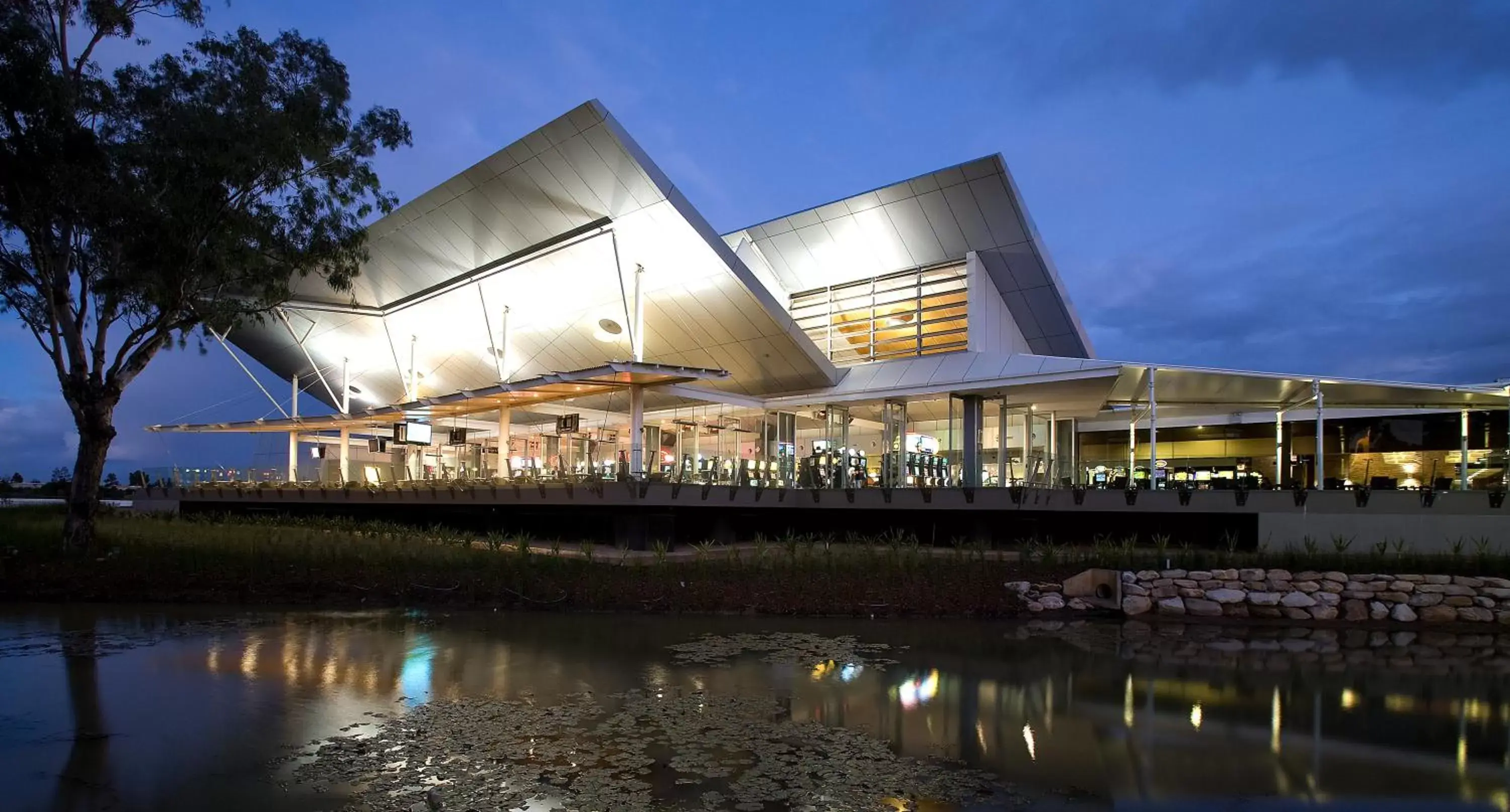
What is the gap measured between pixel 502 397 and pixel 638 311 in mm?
6358

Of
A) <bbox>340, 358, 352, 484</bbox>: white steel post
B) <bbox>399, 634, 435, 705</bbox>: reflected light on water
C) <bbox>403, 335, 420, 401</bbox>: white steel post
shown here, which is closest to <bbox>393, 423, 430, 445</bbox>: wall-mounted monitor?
<bbox>340, 358, 352, 484</bbox>: white steel post

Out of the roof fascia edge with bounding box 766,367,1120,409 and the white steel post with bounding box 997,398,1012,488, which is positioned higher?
the roof fascia edge with bounding box 766,367,1120,409

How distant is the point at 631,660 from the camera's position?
1048 cm

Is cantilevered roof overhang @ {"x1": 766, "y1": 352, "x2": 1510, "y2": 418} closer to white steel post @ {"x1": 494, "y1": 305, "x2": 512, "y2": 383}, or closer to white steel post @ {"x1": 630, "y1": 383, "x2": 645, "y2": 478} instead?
white steel post @ {"x1": 630, "y1": 383, "x2": 645, "y2": 478}

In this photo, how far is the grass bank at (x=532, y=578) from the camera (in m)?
14.7

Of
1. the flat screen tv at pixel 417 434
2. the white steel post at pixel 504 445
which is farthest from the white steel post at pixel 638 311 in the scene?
the flat screen tv at pixel 417 434

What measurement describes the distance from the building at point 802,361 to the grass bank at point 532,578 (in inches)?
310

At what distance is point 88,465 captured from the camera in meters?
20.1

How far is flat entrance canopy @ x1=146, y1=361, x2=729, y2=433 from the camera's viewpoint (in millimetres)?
24766

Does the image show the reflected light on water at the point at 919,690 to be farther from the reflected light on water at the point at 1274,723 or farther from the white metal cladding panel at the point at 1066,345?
the white metal cladding panel at the point at 1066,345

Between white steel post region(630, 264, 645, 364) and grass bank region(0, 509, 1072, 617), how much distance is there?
398 inches

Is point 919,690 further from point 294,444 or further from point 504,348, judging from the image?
point 294,444

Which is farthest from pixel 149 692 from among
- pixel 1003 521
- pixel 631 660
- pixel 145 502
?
pixel 145 502

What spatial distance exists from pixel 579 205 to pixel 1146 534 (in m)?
19.5
